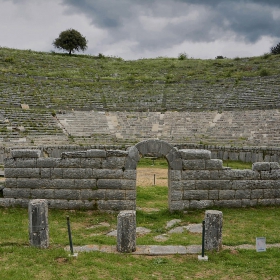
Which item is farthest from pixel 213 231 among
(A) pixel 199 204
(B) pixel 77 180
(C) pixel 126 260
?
(B) pixel 77 180

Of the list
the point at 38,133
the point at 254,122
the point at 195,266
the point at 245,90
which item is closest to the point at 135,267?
the point at 195,266

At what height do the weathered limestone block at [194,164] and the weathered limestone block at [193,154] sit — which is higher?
the weathered limestone block at [193,154]

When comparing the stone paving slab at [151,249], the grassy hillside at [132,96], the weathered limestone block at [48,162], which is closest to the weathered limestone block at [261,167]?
the stone paving slab at [151,249]

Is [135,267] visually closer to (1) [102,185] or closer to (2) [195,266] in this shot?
(2) [195,266]

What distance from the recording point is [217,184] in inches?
463

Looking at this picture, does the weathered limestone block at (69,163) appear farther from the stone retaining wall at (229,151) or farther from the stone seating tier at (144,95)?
the stone seating tier at (144,95)

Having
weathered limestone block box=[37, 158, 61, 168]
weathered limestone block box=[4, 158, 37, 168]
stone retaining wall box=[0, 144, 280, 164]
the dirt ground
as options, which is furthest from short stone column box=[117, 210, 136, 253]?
stone retaining wall box=[0, 144, 280, 164]

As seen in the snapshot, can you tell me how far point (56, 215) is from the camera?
438 inches

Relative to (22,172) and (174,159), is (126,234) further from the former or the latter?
(22,172)

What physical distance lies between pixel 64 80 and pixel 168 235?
115 feet

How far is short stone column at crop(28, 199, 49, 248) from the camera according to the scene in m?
7.97

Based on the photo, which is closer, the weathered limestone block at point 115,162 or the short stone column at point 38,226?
the short stone column at point 38,226

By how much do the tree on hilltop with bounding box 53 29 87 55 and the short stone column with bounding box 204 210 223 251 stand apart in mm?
61882

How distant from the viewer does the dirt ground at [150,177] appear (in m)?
17.6
